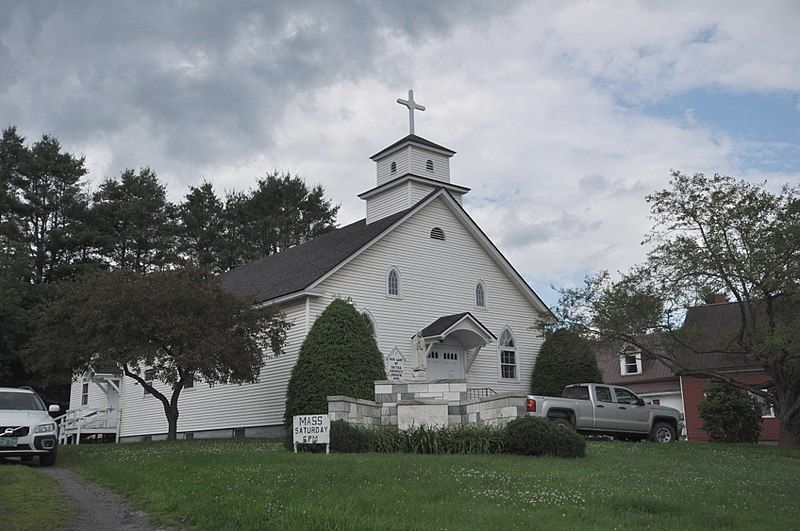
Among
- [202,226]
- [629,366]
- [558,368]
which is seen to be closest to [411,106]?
[558,368]

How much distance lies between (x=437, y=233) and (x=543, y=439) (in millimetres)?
14722

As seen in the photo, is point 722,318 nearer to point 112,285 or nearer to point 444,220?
point 444,220

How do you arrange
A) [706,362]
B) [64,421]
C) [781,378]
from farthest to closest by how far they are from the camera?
[706,362] < [64,421] < [781,378]

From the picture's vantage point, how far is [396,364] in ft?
90.6

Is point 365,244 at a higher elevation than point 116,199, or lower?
lower

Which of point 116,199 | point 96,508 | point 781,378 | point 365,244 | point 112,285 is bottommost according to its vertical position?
point 96,508

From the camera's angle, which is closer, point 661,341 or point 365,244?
point 661,341

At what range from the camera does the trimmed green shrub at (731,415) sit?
28406 mm

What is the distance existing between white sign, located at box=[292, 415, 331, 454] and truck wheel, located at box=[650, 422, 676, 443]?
11.6 meters

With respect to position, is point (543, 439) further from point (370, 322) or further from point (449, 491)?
point (370, 322)

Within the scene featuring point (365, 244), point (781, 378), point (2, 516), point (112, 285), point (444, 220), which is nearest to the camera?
point (2, 516)

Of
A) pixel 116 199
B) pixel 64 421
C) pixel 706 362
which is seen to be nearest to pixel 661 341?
pixel 706 362

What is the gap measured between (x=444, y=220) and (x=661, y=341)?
9443 millimetres

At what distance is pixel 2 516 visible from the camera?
31.4 ft
